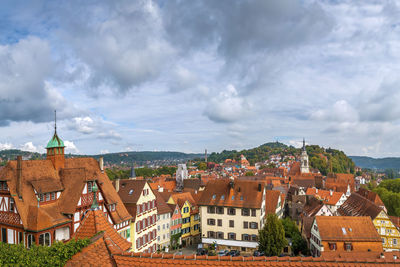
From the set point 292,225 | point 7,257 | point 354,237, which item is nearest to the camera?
point 7,257

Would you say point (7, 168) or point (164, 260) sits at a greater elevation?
point (7, 168)

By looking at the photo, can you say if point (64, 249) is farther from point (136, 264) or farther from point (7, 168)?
point (7, 168)

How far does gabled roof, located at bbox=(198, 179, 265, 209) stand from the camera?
165 ft

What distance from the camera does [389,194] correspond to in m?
79.4

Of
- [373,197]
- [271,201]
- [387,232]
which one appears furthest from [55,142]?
[373,197]

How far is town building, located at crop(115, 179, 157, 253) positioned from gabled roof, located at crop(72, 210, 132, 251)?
1129 inches

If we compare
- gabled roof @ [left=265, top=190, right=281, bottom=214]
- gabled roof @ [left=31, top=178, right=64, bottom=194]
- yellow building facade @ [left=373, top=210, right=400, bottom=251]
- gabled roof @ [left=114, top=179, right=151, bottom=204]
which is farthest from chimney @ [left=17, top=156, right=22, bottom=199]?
yellow building facade @ [left=373, top=210, right=400, bottom=251]

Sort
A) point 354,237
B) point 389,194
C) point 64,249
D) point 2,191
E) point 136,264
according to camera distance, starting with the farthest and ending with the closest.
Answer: point 389,194
point 354,237
point 2,191
point 64,249
point 136,264

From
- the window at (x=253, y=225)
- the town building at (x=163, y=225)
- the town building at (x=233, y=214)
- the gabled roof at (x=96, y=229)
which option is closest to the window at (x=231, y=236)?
the town building at (x=233, y=214)

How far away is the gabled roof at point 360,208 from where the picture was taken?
5422cm

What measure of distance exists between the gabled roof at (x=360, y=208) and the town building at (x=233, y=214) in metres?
20.4

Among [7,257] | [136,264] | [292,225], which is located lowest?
[292,225]

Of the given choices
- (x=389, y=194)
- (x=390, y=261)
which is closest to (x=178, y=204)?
(x=390, y=261)

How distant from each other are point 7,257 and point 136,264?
23.8ft
